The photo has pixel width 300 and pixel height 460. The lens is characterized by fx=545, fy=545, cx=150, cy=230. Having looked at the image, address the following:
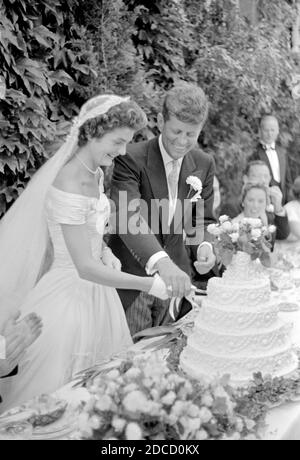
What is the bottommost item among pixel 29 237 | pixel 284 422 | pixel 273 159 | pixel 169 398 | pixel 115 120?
pixel 284 422

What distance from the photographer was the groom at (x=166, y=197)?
264 cm

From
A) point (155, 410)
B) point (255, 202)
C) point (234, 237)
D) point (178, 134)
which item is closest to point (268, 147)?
point (255, 202)

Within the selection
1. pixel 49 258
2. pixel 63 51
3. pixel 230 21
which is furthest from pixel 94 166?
pixel 230 21

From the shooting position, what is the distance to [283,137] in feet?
25.3

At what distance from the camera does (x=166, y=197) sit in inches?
115

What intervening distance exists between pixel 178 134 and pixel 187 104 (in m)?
0.17

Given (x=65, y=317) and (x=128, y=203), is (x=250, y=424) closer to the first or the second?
(x=65, y=317)

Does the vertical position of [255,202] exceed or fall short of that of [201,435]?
A: it exceeds it

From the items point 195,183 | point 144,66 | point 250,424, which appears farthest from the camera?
A: point 144,66

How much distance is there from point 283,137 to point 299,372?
610cm

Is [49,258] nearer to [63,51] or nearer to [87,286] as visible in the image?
[87,286]

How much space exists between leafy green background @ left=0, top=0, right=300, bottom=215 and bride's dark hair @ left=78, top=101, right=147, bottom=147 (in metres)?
1.15

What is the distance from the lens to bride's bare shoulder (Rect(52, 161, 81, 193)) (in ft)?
8.07

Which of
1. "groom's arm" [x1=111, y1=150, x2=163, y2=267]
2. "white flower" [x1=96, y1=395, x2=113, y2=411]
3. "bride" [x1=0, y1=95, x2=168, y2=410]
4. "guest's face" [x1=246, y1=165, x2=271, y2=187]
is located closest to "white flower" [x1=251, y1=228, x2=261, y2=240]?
"bride" [x1=0, y1=95, x2=168, y2=410]
